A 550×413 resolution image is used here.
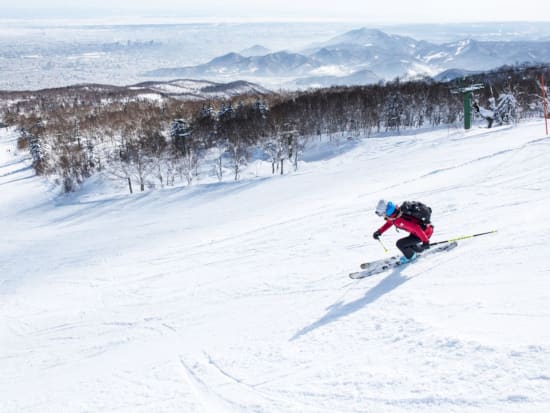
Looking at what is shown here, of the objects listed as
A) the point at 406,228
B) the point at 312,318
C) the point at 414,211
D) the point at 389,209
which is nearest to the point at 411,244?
the point at 406,228

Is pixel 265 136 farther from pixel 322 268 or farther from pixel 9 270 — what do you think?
pixel 322 268

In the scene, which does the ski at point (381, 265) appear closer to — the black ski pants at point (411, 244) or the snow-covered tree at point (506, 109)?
the black ski pants at point (411, 244)

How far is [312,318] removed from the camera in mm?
8898

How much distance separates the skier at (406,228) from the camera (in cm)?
958

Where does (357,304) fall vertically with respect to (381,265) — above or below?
below

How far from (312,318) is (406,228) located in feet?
9.92

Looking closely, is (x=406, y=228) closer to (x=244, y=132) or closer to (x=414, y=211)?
(x=414, y=211)

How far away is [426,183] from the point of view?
1958cm

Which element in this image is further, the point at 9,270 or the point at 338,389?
the point at 9,270

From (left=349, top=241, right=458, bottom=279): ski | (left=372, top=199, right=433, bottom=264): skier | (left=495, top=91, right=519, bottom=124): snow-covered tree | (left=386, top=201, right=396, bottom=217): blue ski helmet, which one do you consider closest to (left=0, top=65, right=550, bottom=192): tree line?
(left=495, top=91, right=519, bottom=124): snow-covered tree

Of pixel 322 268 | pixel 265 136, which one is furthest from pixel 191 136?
pixel 322 268

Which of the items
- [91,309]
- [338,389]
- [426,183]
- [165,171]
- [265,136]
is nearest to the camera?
[338,389]

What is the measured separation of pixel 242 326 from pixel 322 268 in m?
3.23

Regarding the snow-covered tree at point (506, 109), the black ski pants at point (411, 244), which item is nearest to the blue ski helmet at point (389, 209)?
the black ski pants at point (411, 244)
